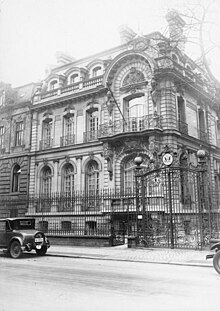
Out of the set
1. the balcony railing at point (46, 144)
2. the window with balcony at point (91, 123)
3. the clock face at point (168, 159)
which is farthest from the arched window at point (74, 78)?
the clock face at point (168, 159)

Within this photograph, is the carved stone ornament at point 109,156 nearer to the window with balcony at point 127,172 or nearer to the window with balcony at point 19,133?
the window with balcony at point 127,172

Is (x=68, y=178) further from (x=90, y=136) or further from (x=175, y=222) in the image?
(x=175, y=222)

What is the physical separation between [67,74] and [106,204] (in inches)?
490

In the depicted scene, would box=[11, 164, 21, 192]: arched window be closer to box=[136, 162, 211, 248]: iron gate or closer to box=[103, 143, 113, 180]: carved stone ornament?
box=[103, 143, 113, 180]: carved stone ornament

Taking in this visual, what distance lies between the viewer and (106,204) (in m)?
22.1

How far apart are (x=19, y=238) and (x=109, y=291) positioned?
764 cm

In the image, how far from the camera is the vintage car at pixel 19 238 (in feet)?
42.3

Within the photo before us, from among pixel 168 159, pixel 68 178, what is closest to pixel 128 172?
pixel 68 178

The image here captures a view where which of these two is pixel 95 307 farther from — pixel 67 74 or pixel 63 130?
pixel 67 74

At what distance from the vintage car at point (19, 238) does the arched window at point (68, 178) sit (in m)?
12.2

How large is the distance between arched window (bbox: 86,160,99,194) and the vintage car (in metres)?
11.1

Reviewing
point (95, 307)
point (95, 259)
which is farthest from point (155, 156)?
point (95, 307)

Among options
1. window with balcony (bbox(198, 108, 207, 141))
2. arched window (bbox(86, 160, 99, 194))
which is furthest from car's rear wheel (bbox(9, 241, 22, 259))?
window with balcony (bbox(198, 108, 207, 141))

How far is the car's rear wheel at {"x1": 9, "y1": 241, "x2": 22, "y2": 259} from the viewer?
1280 cm
